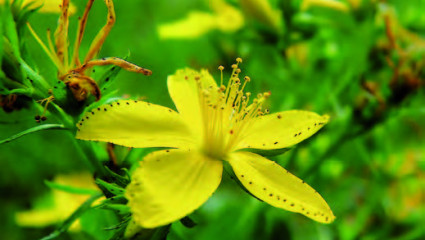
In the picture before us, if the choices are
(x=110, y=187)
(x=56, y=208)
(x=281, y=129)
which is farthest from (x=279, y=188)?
(x=56, y=208)

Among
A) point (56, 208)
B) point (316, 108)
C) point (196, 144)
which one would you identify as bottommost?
point (56, 208)

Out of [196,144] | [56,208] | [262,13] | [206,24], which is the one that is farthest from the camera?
[206,24]

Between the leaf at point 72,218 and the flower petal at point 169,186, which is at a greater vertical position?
the flower petal at point 169,186

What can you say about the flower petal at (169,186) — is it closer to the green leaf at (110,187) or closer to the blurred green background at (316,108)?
the green leaf at (110,187)

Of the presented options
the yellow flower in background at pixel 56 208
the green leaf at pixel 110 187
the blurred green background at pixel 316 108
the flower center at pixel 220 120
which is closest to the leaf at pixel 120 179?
the green leaf at pixel 110 187

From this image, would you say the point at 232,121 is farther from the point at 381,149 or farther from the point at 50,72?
the point at 381,149

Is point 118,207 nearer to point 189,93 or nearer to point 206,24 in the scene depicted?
point 189,93
